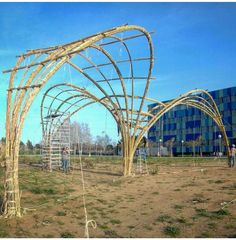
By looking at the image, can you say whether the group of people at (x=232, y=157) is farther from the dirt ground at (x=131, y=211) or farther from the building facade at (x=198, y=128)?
the building facade at (x=198, y=128)

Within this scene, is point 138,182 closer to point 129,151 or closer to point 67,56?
point 129,151

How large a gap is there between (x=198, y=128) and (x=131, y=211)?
55165 millimetres

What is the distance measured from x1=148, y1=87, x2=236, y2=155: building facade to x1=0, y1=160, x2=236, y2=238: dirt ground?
39.3 m

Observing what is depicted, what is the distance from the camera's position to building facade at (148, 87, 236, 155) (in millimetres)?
55625

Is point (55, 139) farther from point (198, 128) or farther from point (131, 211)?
point (198, 128)

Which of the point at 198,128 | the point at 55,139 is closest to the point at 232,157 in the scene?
the point at 55,139

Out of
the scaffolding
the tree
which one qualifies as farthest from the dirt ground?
the scaffolding

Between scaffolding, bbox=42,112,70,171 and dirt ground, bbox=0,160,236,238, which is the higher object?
scaffolding, bbox=42,112,70,171

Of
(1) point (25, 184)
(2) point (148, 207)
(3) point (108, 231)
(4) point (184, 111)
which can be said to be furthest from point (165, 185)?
(4) point (184, 111)

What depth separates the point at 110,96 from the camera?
17.8m

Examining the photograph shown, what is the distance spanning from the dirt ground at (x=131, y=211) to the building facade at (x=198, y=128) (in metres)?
39.3

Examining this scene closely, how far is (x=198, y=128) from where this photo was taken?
204ft

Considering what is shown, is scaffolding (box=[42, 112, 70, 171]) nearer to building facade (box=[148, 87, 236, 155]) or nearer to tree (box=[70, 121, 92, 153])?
tree (box=[70, 121, 92, 153])

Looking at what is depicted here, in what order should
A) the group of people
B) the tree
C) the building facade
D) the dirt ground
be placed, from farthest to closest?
1. the building facade
2. the group of people
3. the tree
4. the dirt ground
